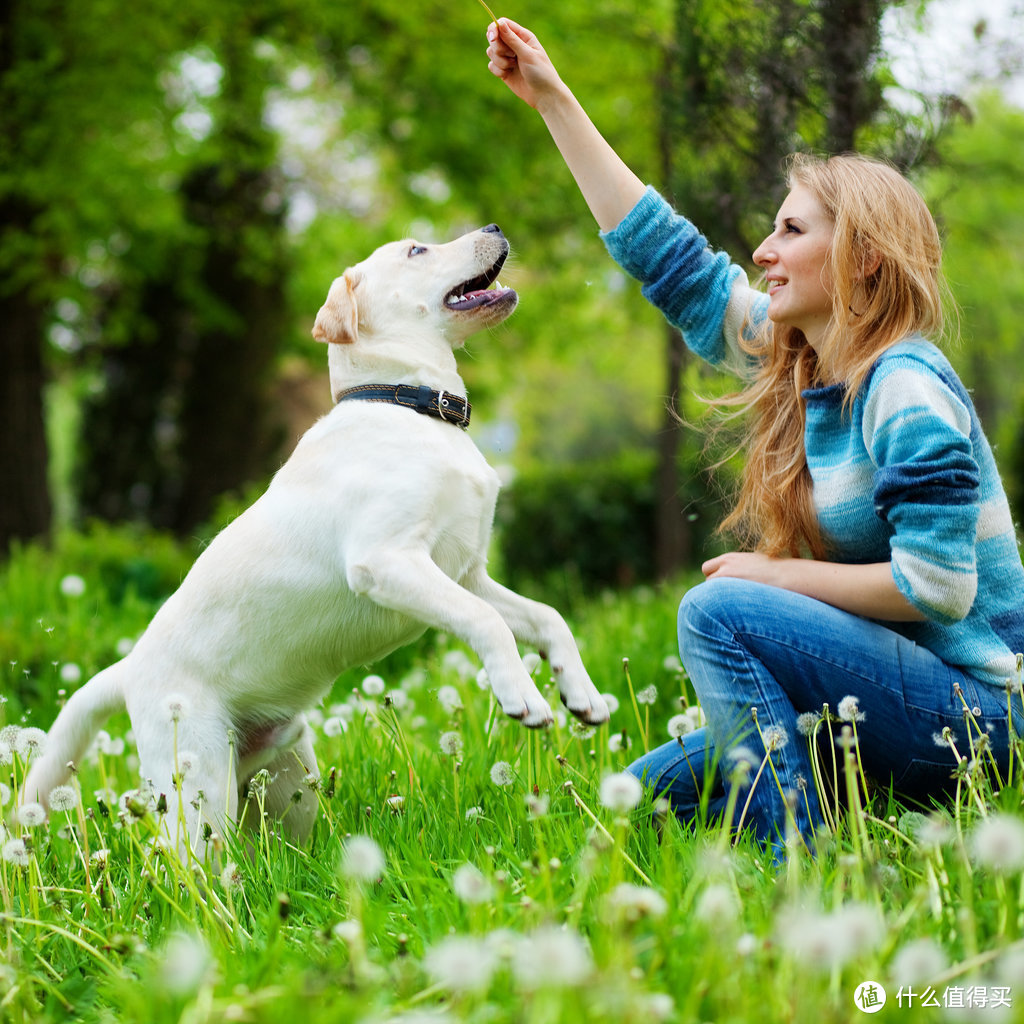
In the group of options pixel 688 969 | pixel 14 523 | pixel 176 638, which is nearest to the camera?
pixel 688 969

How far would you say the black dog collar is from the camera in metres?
2.96

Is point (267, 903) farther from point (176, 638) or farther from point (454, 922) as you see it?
point (176, 638)

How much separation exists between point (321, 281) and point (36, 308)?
431 cm

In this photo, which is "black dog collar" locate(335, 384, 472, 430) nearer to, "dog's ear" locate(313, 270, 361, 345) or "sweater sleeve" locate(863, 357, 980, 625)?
"dog's ear" locate(313, 270, 361, 345)

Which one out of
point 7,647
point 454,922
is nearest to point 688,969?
point 454,922

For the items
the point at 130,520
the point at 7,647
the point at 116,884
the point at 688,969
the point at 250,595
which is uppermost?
the point at 250,595

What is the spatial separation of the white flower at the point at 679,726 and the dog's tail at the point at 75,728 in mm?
1570

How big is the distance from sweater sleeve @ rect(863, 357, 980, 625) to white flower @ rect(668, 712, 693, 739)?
75 cm

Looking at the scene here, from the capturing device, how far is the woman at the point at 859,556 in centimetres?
233

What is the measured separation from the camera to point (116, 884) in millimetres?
2750

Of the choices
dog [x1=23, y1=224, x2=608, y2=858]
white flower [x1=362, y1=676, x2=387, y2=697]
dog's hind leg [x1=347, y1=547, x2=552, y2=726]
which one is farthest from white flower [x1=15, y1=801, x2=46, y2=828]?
white flower [x1=362, y1=676, x2=387, y2=697]

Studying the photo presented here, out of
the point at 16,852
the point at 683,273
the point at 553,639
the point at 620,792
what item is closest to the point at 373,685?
the point at 553,639

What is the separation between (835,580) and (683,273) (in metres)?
→ 1.15

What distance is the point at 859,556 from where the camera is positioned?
270 cm
